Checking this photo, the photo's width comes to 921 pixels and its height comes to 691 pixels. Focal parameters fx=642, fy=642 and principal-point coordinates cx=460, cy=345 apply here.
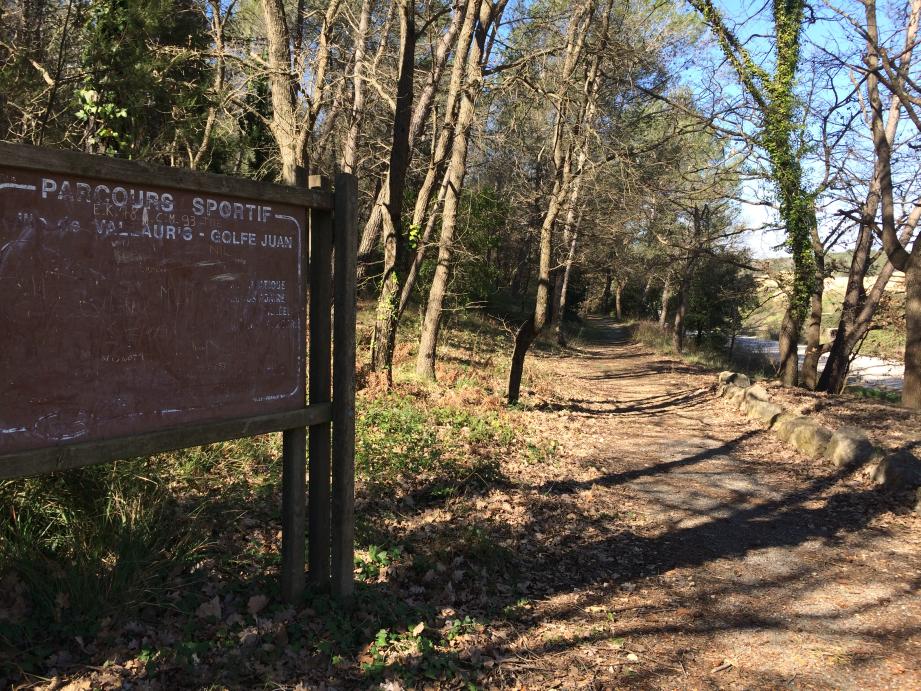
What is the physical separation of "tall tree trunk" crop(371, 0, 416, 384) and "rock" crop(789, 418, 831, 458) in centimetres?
593

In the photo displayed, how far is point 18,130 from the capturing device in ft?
36.3

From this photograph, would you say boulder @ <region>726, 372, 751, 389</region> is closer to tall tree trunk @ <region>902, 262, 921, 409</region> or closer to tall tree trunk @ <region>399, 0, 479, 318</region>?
tall tree trunk @ <region>902, 262, 921, 409</region>

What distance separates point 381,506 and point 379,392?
4.20 meters

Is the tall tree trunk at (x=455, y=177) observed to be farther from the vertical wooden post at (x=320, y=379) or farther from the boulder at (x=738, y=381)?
the vertical wooden post at (x=320, y=379)

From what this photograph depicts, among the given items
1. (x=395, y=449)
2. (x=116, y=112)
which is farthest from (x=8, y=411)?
(x=116, y=112)

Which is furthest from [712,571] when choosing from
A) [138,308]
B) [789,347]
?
[789,347]

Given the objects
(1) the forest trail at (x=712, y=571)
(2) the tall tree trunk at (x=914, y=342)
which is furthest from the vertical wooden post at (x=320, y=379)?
(2) the tall tree trunk at (x=914, y=342)

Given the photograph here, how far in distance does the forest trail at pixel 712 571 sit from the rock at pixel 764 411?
84 cm

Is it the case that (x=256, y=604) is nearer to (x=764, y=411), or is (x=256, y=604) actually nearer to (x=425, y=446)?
(x=425, y=446)

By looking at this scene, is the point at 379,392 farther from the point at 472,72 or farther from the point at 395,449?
the point at 472,72

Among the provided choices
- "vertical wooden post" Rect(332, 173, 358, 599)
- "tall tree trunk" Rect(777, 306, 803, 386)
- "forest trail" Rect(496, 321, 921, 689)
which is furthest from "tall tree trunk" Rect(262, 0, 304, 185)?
"tall tree trunk" Rect(777, 306, 803, 386)

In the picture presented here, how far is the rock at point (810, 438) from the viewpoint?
812 centimetres

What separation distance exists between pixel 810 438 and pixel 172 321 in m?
8.10

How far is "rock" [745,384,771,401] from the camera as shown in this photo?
11219 millimetres
